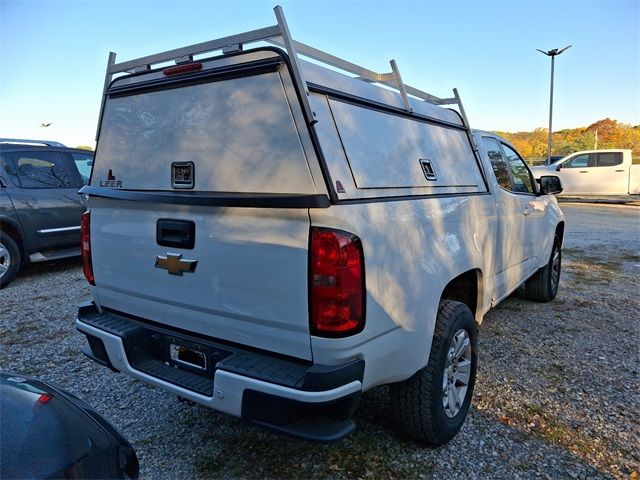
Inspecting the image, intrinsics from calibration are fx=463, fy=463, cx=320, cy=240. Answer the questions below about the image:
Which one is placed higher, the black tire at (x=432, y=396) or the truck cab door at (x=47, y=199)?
the truck cab door at (x=47, y=199)

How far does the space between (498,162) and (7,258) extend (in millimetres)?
6022

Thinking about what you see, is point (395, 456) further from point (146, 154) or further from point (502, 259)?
point (146, 154)

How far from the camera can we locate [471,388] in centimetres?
293

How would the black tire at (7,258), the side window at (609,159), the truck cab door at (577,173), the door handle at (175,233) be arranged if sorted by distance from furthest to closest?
the truck cab door at (577,173)
the side window at (609,159)
the black tire at (7,258)
the door handle at (175,233)

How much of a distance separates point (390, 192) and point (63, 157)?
609cm

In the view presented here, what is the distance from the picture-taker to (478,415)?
300 cm

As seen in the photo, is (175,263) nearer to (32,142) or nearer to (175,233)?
(175,233)

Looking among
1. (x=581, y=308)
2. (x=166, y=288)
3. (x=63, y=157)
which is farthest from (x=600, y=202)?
(x=166, y=288)

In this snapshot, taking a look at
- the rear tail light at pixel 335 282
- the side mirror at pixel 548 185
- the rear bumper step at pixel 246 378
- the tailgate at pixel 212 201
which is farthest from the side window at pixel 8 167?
the side mirror at pixel 548 185

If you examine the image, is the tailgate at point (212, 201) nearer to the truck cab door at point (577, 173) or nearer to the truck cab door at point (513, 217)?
the truck cab door at point (513, 217)

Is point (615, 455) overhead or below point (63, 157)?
below

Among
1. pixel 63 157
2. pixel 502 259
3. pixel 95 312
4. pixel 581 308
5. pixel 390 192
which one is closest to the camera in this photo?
pixel 390 192

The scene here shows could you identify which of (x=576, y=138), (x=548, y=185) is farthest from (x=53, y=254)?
(x=576, y=138)

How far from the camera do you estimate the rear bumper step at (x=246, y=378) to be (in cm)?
193
